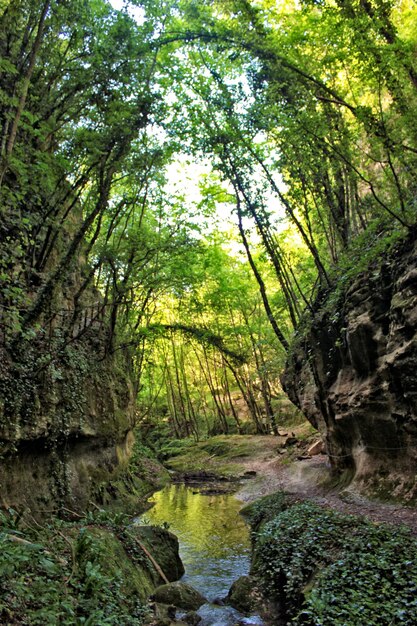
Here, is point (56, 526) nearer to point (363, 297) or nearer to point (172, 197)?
point (363, 297)

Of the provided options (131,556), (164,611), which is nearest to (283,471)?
(131,556)

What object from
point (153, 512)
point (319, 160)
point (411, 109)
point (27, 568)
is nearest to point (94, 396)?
point (153, 512)

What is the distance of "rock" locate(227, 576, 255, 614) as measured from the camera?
6457 millimetres

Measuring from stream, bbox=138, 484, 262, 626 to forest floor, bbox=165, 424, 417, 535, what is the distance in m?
1.60

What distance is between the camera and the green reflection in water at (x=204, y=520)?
9.59 m

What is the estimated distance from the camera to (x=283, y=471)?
15141mm

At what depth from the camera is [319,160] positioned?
10.4 meters

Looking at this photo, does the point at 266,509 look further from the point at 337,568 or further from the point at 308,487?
the point at 337,568

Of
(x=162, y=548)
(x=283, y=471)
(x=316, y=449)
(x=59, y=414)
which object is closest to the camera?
(x=162, y=548)

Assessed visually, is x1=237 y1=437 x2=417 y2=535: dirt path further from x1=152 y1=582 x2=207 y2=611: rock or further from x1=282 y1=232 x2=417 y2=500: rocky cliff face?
x1=152 y1=582 x2=207 y2=611: rock

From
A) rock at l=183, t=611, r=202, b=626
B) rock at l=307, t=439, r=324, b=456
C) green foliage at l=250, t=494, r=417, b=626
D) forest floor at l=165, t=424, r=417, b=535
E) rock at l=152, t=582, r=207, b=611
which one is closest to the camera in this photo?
green foliage at l=250, t=494, r=417, b=626

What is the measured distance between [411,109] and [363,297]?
162 inches

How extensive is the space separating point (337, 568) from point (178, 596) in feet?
9.90

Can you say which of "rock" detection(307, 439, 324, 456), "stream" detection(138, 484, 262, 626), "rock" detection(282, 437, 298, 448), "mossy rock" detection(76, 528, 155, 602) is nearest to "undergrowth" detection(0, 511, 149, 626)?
"mossy rock" detection(76, 528, 155, 602)
